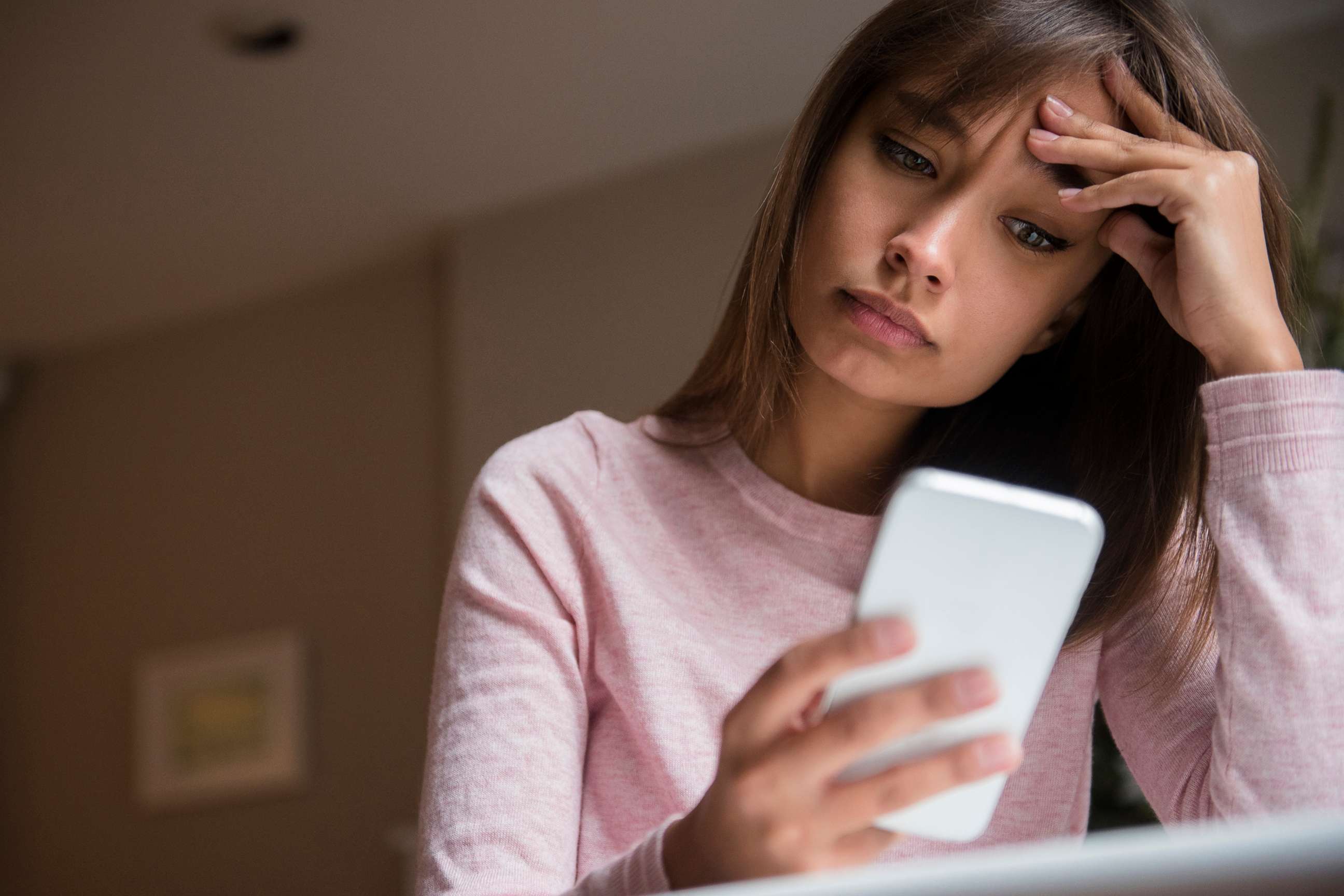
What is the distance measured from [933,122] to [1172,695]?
1.48 feet

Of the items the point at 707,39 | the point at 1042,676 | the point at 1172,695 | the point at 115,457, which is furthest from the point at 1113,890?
the point at 115,457

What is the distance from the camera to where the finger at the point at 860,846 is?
1.72ft

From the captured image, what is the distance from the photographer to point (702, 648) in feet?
3.20

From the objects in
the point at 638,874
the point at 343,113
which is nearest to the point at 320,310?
the point at 343,113

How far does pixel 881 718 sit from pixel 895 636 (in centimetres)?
3

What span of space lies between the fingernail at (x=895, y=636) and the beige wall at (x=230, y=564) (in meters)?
3.35

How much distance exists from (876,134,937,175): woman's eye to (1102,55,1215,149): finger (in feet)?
0.52

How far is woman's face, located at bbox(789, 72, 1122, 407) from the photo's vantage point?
0.92 metres

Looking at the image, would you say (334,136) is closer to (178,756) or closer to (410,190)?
(410,190)

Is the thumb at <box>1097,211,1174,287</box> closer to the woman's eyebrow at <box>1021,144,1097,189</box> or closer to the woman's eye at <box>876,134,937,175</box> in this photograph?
the woman's eyebrow at <box>1021,144,1097,189</box>

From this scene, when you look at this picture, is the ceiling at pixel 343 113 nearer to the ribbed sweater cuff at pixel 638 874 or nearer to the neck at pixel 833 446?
the neck at pixel 833 446

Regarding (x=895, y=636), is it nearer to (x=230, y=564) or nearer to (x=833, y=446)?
(x=833, y=446)

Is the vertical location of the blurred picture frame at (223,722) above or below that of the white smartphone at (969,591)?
below

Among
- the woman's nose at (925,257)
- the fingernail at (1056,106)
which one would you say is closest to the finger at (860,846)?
the woman's nose at (925,257)
